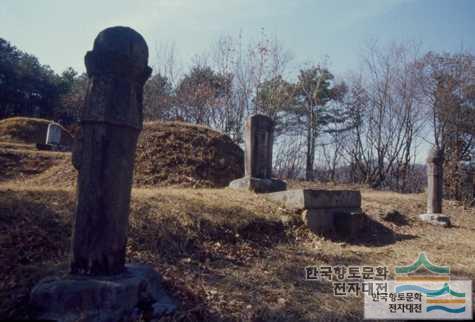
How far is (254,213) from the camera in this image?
5.37 meters

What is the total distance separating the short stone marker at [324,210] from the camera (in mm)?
5828

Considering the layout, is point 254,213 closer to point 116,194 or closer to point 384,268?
point 384,268

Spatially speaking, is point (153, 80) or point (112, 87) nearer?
point (112, 87)

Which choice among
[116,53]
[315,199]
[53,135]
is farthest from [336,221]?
[53,135]

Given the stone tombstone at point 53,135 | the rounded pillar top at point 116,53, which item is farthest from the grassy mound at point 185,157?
the stone tombstone at point 53,135

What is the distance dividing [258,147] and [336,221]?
98.5 inches

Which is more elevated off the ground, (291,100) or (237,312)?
(291,100)

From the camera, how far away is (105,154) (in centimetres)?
240

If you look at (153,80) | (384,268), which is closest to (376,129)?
(153,80)

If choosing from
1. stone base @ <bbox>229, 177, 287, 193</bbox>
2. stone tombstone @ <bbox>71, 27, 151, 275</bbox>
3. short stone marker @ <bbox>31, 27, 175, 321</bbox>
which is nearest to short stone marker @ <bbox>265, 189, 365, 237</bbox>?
stone base @ <bbox>229, 177, 287, 193</bbox>

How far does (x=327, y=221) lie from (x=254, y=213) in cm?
154

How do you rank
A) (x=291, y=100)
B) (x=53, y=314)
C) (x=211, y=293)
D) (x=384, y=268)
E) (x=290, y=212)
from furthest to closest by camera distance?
(x=291, y=100) < (x=290, y=212) < (x=384, y=268) < (x=211, y=293) < (x=53, y=314)

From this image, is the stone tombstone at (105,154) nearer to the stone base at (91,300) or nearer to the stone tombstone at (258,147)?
the stone base at (91,300)

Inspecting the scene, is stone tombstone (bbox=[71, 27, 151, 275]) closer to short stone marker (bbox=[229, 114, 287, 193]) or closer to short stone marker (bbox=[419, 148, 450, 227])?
short stone marker (bbox=[229, 114, 287, 193])
